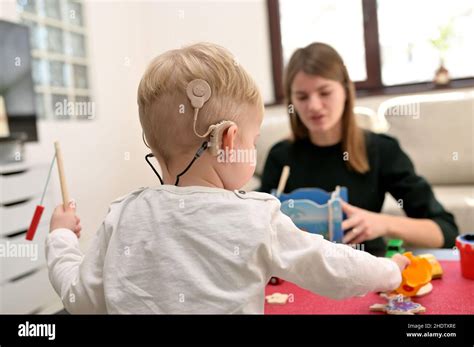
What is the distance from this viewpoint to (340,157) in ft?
2.86

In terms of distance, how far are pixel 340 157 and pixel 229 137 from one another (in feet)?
1.55

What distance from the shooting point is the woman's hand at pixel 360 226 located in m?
0.64

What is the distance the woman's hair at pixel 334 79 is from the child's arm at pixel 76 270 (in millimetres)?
478

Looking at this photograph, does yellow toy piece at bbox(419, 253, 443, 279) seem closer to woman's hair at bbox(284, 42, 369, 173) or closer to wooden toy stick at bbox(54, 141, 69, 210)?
woman's hair at bbox(284, 42, 369, 173)

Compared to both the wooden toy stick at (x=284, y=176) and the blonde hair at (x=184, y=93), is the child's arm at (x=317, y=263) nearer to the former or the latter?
the blonde hair at (x=184, y=93)

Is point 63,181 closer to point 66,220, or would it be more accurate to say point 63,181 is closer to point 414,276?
point 66,220

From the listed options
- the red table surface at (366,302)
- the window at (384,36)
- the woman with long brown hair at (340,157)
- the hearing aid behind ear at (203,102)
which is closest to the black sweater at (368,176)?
the woman with long brown hair at (340,157)

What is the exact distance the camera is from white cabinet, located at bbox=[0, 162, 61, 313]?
0.65 metres

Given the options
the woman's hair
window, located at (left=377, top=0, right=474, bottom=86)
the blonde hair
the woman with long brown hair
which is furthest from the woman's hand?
window, located at (left=377, top=0, right=474, bottom=86)

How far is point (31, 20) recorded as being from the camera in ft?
2.95

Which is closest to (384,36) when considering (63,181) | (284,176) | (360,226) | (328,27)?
(328,27)

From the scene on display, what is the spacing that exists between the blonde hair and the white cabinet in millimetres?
238
